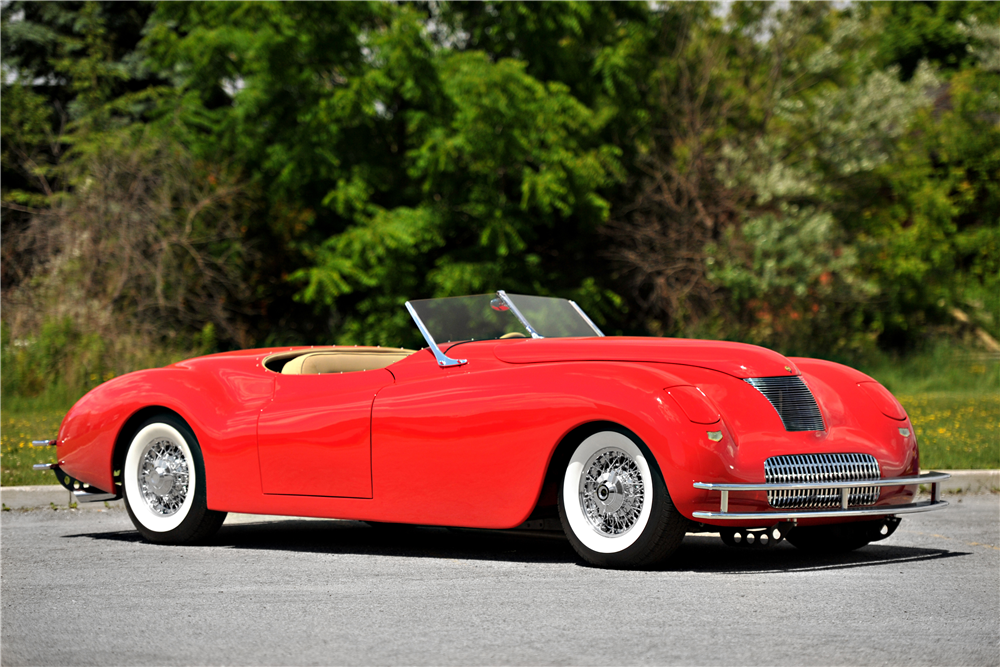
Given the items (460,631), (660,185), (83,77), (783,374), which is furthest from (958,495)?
(83,77)

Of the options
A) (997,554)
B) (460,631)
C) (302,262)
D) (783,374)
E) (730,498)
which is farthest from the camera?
(302,262)

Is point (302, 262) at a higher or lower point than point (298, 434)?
higher

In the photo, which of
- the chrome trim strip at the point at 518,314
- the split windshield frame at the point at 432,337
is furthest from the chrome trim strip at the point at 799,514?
the chrome trim strip at the point at 518,314

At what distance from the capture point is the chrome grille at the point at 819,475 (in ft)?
18.2

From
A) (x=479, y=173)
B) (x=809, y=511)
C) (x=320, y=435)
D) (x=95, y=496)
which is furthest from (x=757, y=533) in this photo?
(x=479, y=173)

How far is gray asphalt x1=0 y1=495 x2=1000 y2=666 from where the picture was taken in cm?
406

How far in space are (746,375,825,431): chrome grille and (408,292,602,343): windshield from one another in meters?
1.46

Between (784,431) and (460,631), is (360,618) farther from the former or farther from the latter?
(784,431)

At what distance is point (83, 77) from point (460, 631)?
20.0 meters

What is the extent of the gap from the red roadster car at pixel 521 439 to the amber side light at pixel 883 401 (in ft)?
0.05

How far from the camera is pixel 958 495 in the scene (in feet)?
31.9

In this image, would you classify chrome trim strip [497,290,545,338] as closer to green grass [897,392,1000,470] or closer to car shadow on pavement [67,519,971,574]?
car shadow on pavement [67,519,971,574]

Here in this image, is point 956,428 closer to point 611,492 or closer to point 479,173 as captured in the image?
point 611,492

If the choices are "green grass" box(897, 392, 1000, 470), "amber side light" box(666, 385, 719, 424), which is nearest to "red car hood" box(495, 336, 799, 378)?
"amber side light" box(666, 385, 719, 424)
